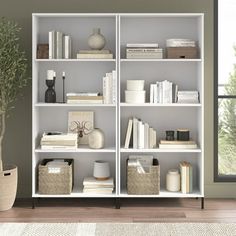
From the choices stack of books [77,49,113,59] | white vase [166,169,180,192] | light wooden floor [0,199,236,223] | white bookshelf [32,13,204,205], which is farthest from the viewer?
white bookshelf [32,13,204,205]

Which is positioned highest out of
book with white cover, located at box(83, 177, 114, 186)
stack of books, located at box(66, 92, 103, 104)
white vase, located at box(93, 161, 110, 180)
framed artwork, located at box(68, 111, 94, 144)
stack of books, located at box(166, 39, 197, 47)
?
stack of books, located at box(166, 39, 197, 47)

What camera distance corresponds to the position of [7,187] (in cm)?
409

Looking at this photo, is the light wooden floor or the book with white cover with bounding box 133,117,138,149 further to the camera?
the book with white cover with bounding box 133,117,138,149

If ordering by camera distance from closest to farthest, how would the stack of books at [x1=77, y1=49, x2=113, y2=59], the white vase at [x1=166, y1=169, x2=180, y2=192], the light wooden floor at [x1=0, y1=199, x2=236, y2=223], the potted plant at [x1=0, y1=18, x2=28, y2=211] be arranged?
the light wooden floor at [x1=0, y1=199, x2=236, y2=223], the potted plant at [x1=0, y1=18, x2=28, y2=211], the stack of books at [x1=77, y1=49, x2=113, y2=59], the white vase at [x1=166, y1=169, x2=180, y2=192]

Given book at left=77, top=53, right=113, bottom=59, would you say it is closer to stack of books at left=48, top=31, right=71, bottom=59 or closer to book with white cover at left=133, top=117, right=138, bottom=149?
stack of books at left=48, top=31, right=71, bottom=59

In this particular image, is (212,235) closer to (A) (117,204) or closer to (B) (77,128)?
(A) (117,204)

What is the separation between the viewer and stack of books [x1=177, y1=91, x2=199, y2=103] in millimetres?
4230

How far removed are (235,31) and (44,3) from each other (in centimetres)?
172

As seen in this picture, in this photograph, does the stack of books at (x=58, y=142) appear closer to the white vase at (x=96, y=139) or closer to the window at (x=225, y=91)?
the white vase at (x=96, y=139)

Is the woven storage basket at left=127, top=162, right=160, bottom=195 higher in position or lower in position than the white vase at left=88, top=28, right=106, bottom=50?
lower

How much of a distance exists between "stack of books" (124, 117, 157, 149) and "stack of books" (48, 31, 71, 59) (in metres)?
0.79

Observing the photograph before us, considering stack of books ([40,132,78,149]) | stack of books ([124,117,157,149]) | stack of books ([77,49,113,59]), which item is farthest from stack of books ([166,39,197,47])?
stack of books ([40,132,78,149])

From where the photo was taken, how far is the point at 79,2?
4.43 metres

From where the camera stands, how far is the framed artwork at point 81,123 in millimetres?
4457
